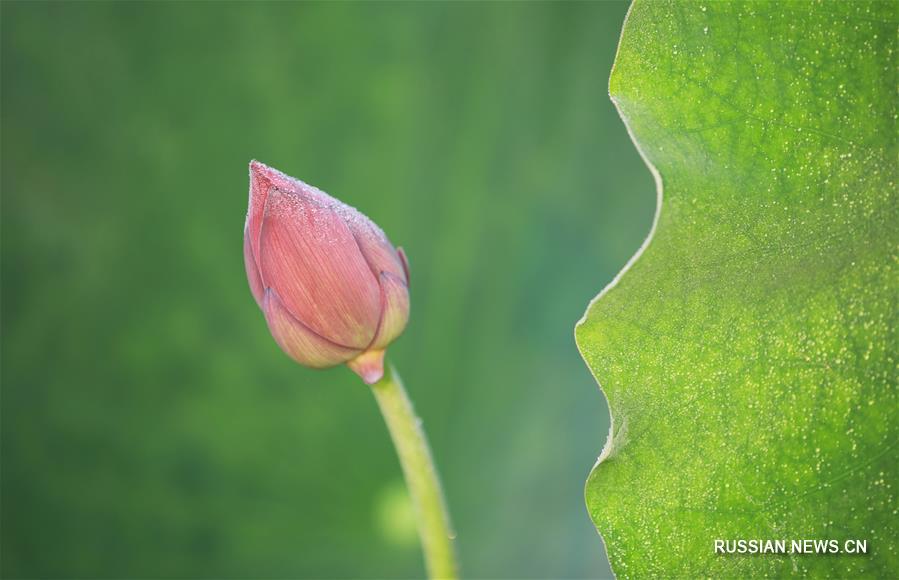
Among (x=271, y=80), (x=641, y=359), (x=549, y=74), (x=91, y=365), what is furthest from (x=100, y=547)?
(x=641, y=359)

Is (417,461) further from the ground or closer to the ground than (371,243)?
closer to the ground

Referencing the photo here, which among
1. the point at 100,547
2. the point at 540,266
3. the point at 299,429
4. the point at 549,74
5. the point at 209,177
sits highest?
the point at 549,74

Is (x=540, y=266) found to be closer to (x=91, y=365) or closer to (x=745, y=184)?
(x=91, y=365)

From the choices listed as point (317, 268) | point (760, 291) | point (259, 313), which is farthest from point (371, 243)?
point (259, 313)

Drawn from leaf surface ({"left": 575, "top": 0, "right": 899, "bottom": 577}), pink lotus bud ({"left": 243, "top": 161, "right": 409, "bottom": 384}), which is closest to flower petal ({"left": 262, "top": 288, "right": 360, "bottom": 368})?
pink lotus bud ({"left": 243, "top": 161, "right": 409, "bottom": 384})

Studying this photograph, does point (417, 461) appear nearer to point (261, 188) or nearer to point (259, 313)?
point (261, 188)

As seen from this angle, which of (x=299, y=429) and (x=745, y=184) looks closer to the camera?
(x=745, y=184)
